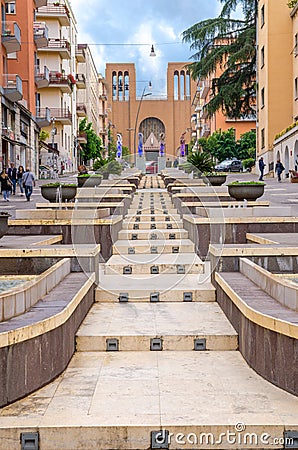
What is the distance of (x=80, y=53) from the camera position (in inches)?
2776

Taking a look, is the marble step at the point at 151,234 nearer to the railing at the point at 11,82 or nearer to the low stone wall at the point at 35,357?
the low stone wall at the point at 35,357

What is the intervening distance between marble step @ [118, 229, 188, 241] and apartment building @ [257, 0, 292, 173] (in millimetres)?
28811

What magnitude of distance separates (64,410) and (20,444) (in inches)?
16.8

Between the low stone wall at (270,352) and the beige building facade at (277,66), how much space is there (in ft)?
116

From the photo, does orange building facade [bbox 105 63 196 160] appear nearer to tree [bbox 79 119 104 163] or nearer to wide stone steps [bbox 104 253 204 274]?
tree [bbox 79 119 104 163]

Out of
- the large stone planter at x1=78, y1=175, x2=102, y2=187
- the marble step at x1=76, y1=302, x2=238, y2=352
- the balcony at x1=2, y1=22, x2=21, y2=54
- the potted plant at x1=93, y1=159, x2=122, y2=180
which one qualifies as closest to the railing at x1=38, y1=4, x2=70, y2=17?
the balcony at x1=2, y1=22, x2=21, y2=54

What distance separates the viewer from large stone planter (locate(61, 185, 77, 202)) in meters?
14.9

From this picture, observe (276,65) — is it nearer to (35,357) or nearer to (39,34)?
(39,34)

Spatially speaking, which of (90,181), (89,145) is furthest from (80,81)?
(90,181)

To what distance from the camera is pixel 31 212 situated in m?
13.1

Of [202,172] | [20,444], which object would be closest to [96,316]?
[20,444]

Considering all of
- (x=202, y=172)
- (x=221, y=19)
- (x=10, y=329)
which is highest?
(x=221, y=19)

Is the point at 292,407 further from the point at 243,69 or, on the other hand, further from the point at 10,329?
the point at 243,69

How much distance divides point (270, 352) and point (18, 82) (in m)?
31.0
